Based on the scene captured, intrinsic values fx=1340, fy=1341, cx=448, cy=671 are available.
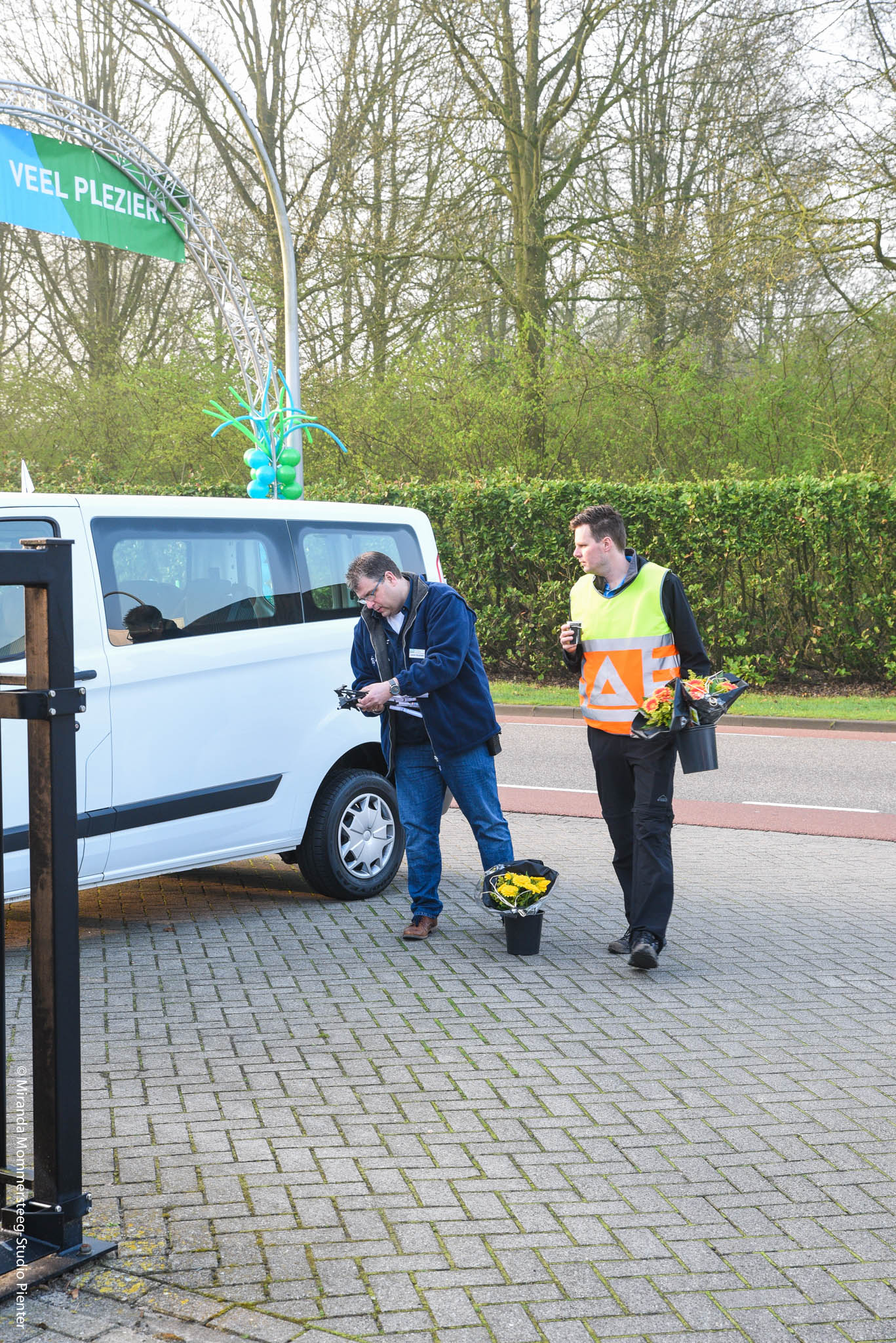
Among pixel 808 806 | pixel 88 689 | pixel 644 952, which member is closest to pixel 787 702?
pixel 808 806

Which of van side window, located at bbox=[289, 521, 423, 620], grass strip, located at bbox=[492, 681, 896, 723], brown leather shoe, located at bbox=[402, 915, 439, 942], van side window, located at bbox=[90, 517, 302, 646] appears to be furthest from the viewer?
grass strip, located at bbox=[492, 681, 896, 723]

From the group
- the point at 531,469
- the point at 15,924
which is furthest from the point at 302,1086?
the point at 531,469

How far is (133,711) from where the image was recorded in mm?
5801

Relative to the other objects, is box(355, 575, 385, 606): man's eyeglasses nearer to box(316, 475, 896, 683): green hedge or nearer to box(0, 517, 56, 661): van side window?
box(0, 517, 56, 661): van side window

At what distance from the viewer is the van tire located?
6.82m

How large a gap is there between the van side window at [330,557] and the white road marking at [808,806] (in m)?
4.03

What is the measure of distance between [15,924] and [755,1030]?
3.50 metres

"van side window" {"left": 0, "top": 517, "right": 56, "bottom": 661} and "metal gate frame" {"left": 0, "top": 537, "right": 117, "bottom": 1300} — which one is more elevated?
"van side window" {"left": 0, "top": 517, "right": 56, "bottom": 661}

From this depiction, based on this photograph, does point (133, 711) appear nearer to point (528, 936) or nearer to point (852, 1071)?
point (528, 936)

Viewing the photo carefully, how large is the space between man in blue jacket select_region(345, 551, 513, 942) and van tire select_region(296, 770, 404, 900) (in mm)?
542

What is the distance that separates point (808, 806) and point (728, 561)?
801cm

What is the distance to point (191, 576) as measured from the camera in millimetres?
6195

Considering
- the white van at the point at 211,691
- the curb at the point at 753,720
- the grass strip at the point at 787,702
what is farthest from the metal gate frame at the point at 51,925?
the grass strip at the point at 787,702

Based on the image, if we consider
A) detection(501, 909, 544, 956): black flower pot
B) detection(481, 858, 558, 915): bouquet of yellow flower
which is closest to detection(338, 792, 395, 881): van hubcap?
detection(481, 858, 558, 915): bouquet of yellow flower
